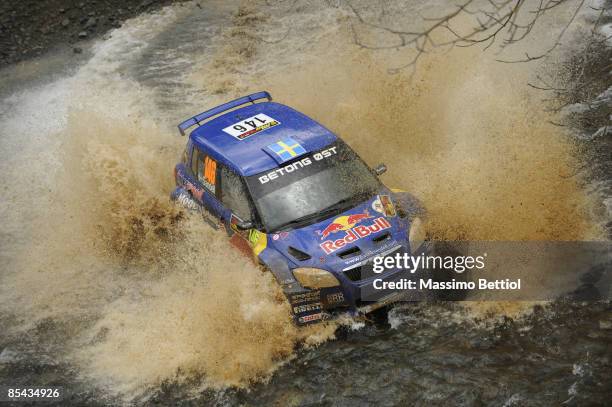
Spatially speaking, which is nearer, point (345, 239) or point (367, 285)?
point (367, 285)

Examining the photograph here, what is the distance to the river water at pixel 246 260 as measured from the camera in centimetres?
692

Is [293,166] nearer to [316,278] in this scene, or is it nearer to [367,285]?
[316,278]

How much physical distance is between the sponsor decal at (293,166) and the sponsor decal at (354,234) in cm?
111

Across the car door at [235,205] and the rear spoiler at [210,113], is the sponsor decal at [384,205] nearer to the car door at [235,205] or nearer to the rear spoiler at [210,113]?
the car door at [235,205]

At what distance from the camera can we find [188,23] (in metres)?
16.6

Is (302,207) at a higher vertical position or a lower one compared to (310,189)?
lower

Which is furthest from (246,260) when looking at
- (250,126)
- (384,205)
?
(250,126)

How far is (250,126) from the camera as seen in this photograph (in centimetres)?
863

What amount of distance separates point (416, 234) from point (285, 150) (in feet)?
6.04

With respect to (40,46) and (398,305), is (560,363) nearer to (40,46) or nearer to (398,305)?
(398,305)

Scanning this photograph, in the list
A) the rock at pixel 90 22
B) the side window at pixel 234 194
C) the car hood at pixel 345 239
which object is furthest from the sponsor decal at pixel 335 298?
the rock at pixel 90 22

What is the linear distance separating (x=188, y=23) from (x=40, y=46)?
11.5ft

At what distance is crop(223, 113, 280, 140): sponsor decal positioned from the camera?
8492 mm
